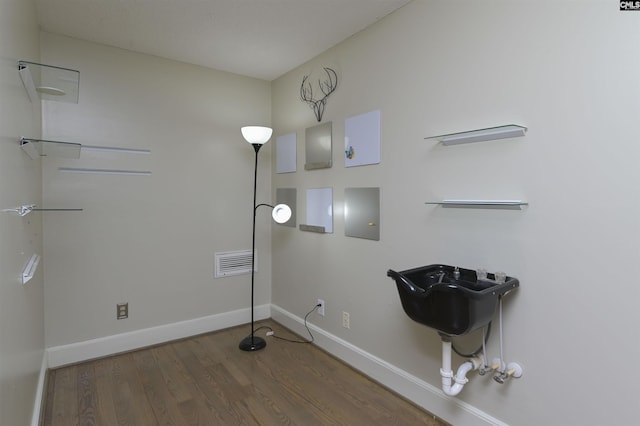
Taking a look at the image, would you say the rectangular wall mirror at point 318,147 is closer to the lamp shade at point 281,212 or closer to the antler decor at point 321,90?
the antler decor at point 321,90

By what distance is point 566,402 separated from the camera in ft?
5.01

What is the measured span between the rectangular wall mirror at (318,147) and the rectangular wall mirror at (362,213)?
1.22ft

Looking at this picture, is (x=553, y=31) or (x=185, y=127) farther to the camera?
(x=185, y=127)

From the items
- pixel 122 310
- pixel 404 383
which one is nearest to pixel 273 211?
pixel 122 310

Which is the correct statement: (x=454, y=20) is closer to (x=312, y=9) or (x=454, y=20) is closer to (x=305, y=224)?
(x=312, y=9)

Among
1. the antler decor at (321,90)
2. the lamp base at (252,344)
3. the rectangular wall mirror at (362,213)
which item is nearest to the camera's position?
the rectangular wall mirror at (362,213)

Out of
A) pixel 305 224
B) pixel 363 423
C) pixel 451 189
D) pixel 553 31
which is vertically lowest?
pixel 363 423

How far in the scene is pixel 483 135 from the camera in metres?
1.74

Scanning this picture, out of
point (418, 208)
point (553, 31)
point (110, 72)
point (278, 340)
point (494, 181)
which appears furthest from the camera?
point (278, 340)

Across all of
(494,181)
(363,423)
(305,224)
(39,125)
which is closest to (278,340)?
(305,224)

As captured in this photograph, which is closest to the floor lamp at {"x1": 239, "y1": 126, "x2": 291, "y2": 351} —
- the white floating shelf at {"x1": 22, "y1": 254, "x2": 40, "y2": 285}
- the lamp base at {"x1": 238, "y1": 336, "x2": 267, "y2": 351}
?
the lamp base at {"x1": 238, "y1": 336, "x2": 267, "y2": 351}

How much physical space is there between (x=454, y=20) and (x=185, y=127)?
2.34 m

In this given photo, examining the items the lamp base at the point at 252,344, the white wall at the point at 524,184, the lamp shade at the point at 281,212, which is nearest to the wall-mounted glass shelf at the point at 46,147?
the lamp shade at the point at 281,212

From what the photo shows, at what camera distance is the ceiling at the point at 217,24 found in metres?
2.21
